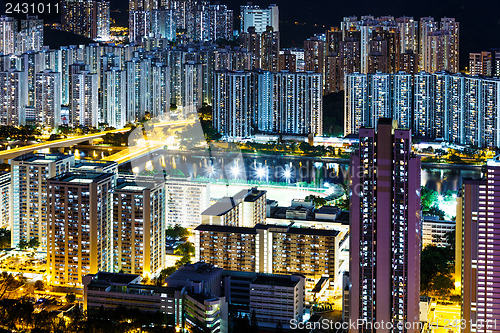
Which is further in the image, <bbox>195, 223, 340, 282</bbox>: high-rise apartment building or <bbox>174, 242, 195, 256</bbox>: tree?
<bbox>174, 242, 195, 256</bbox>: tree

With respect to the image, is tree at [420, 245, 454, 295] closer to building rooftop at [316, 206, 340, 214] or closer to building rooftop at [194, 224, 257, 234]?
building rooftop at [316, 206, 340, 214]

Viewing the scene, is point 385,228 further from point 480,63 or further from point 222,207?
point 480,63

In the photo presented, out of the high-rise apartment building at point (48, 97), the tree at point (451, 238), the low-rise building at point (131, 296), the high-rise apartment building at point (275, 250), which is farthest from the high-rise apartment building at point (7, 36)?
the low-rise building at point (131, 296)

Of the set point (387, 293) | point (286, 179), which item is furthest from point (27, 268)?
point (286, 179)

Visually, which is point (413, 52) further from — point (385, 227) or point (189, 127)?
point (385, 227)

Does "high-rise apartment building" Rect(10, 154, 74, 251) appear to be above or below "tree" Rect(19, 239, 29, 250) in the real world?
above

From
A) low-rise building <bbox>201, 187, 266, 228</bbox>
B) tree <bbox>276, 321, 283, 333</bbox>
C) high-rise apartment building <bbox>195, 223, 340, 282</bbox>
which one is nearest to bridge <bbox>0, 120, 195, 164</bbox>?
low-rise building <bbox>201, 187, 266, 228</bbox>
